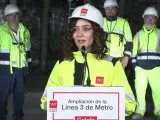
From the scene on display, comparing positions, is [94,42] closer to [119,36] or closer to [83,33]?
[83,33]

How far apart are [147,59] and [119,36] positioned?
2.19ft

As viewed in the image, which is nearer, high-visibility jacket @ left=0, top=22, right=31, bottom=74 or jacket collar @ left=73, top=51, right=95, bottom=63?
jacket collar @ left=73, top=51, right=95, bottom=63

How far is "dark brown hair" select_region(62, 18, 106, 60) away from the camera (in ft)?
9.05

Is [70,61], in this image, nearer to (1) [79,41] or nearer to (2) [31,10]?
(1) [79,41]

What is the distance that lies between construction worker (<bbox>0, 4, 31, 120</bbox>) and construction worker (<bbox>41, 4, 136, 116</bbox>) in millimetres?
3217

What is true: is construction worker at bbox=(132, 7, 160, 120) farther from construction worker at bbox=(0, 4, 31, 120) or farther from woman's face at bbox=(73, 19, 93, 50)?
woman's face at bbox=(73, 19, 93, 50)

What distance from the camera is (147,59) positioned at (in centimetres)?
673

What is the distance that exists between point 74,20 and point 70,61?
0.86 ft

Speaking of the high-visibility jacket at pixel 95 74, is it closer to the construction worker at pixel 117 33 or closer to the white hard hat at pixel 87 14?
the white hard hat at pixel 87 14

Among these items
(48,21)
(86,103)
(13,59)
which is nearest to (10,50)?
(13,59)

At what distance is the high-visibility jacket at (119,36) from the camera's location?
6.36 metres

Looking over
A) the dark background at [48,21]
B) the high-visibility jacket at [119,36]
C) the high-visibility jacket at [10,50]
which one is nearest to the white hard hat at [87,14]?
the high-visibility jacket at [10,50]

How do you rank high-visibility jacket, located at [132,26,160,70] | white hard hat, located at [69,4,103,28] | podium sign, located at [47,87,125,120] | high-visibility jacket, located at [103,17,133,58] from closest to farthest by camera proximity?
podium sign, located at [47,87,125,120]
white hard hat, located at [69,4,103,28]
high-visibility jacket, located at [103,17,133,58]
high-visibility jacket, located at [132,26,160,70]

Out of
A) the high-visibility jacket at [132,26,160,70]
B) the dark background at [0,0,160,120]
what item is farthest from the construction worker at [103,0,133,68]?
the dark background at [0,0,160,120]
